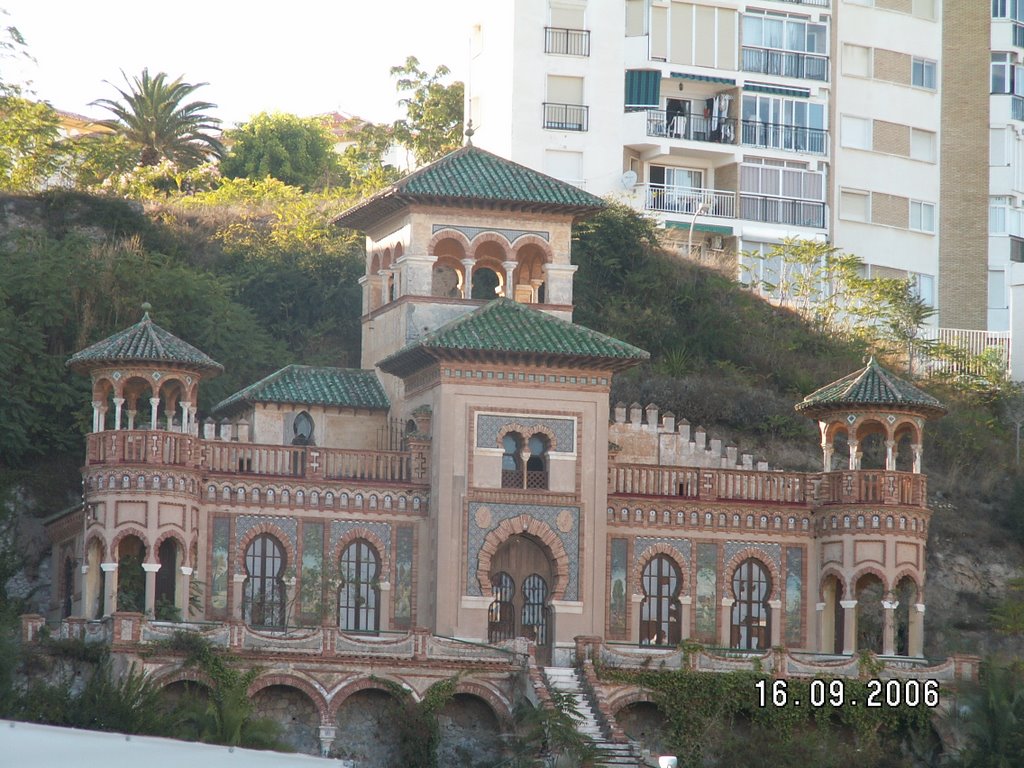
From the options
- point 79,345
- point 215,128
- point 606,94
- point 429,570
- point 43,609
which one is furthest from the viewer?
point 215,128

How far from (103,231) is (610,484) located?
23714 millimetres

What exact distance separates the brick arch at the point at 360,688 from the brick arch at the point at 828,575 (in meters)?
10.9

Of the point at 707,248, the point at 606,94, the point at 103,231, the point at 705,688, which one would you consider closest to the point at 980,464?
the point at 707,248

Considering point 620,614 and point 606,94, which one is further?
point 606,94

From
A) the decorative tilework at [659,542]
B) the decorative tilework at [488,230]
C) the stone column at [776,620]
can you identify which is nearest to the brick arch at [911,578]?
the stone column at [776,620]

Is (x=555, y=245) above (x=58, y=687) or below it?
above

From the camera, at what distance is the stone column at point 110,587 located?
50625 millimetres

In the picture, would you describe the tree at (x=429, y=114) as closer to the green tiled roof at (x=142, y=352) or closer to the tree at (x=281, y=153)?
the tree at (x=281, y=153)

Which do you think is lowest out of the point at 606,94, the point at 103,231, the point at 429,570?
the point at 429,570

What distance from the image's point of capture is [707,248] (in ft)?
256

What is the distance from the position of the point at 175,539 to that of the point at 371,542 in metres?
4.72

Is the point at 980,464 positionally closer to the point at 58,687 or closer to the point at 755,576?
the point at 755,576

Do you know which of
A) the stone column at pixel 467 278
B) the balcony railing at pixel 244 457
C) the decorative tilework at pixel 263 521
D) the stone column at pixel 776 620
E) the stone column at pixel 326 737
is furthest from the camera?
the stone column at pixel 467 278

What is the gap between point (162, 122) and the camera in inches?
3282
